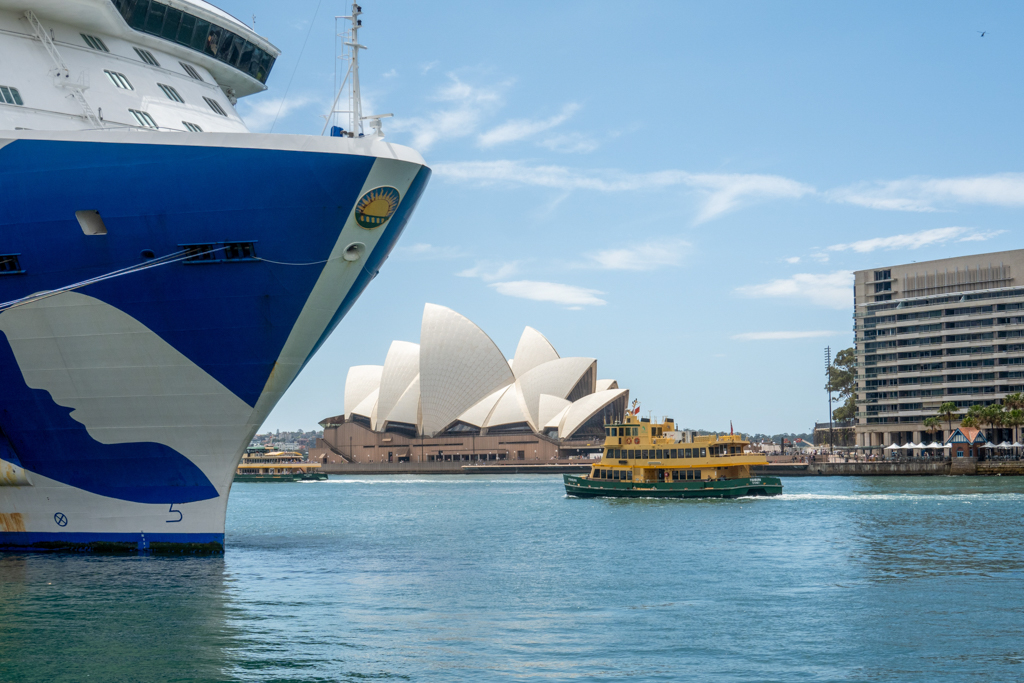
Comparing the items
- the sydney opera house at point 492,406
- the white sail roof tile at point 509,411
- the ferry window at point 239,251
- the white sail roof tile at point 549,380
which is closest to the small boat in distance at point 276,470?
the sydney opera house at point 492,406

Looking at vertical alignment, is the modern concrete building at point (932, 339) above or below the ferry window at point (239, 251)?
above

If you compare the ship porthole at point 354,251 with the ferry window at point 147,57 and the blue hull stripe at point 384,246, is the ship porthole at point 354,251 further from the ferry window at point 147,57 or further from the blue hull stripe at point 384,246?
the ferry window at point 147,57

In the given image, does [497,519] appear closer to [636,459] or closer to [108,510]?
[636,459]

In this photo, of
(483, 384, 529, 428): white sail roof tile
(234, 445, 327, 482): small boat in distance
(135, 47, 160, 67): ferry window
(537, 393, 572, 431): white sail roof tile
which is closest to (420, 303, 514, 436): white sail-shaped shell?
(483, 384, 529, 428): white sail roof tile

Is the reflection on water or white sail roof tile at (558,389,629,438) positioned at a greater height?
white sail roof tile at (558,389,629,438)

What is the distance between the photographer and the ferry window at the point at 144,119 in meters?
21.9

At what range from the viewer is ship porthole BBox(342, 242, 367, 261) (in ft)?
67.9

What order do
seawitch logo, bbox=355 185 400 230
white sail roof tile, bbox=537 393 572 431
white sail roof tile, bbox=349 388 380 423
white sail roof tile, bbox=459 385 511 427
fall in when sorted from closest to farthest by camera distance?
seawitch logo, bbox=355 185 400 230 < white sail roof tile, bbox=459 385 511 427 < white sail roof tile, bbox=537 393 572 431 < white sail roof tile, bbox=349 388 380 423

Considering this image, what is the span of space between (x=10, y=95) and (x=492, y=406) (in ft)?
309

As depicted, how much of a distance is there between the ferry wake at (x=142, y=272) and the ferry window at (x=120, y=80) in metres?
0.05

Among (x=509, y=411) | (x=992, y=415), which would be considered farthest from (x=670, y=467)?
(x=509, y=411)

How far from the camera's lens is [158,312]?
20.2 meters

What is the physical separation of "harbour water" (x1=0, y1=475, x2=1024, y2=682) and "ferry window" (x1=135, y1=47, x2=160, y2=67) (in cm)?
1153

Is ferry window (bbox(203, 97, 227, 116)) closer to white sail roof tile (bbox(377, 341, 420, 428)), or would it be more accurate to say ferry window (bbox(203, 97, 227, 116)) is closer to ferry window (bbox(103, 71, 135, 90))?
ferry window (bbox(103, 71, 135, 90))
